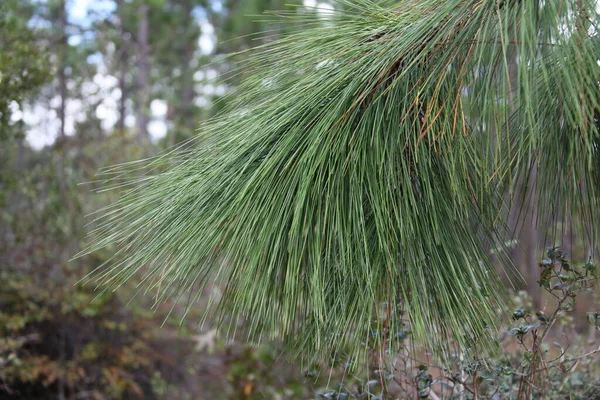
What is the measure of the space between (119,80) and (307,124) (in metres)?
6.45

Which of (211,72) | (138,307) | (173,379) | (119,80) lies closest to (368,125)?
(138,307)

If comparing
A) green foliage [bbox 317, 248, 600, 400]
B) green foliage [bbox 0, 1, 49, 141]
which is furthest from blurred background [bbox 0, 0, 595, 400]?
green foliage [bbox 317, 248, 600, 400]

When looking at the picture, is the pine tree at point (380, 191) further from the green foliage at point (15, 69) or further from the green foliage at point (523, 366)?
the green foliage at point (15, 69)

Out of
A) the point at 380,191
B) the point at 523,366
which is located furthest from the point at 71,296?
the point at 380,191

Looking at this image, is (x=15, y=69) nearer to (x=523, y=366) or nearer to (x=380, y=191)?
(x=380, y=191)

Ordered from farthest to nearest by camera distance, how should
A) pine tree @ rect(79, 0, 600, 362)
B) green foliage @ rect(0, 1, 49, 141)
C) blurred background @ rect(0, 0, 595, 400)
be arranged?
1. blurred background @ rect(0, 0, 595, 400)
2. green foliage @ rect(0, 1, 49, 141)
3. pine tree @ rect(79, 0, 600, 362)

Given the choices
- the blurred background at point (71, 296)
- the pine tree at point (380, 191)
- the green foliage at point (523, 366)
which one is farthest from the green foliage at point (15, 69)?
the green foliage at point (523, 366)

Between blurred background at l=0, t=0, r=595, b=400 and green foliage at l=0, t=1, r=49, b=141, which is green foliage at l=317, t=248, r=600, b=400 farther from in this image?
green foliage at l=0, t=1, r=49, b=141

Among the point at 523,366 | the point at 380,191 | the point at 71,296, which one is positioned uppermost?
the point at 380,191

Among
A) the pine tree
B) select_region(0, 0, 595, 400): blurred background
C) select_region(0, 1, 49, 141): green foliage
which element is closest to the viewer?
the pine tree

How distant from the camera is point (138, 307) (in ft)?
16.5

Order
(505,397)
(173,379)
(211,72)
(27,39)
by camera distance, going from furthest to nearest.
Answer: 1. (211,72)
2. (173,379)
3. (27,39)
4. (505,397)

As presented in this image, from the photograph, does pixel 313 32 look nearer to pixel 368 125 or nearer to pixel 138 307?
pixel 368 125

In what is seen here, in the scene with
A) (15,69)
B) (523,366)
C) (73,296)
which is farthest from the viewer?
(73,296)
